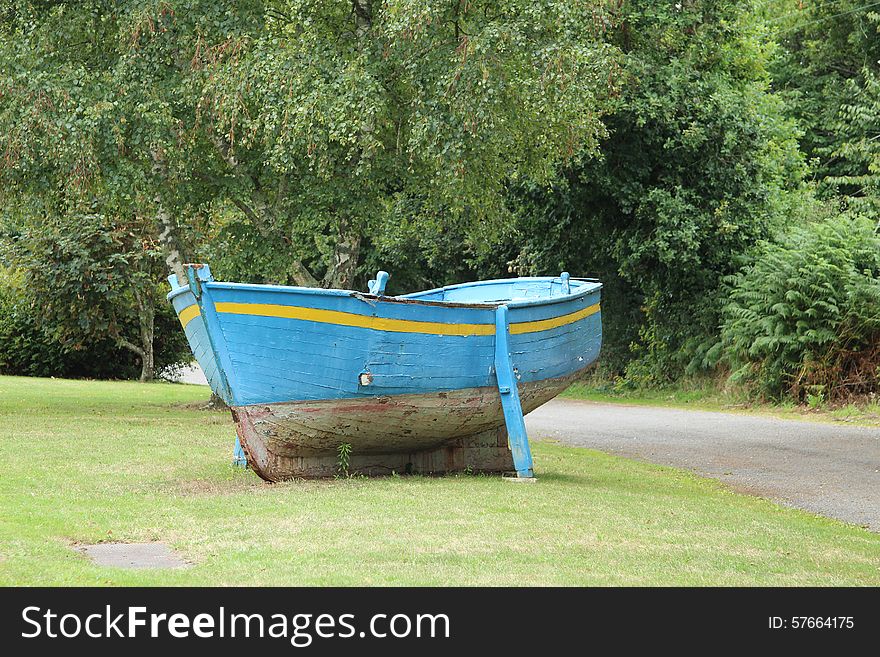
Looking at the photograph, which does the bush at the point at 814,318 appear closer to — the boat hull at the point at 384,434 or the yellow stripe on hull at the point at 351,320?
the boat hull at the point at 384,434

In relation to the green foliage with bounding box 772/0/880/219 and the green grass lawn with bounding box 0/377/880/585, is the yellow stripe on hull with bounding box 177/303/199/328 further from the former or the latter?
the green foliage with bounding box 772/0/880/219

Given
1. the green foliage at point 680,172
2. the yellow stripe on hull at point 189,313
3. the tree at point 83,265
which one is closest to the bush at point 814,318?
the green foliage at point 680,172

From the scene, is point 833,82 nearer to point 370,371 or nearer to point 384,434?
point 384,434

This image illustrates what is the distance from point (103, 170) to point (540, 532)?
12405 millimetres

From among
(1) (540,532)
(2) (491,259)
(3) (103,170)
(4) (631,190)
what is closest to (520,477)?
(1) (540,532)

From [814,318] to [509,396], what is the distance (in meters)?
12.1

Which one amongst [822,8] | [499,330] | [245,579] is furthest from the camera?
[822,8]

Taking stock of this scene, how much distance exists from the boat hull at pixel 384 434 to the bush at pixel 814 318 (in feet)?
35.0

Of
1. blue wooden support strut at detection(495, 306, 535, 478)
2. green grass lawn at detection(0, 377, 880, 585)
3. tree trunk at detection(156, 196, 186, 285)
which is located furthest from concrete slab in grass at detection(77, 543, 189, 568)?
tree trunk at detection(156, 196, 186, 285)

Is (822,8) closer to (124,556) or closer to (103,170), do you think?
(103,170)

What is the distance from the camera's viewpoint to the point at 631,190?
25906 millimetres

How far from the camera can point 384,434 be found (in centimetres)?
1091

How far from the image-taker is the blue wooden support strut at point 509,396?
37.0ft

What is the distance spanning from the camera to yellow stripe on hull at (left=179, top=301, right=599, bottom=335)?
9.99 metres
